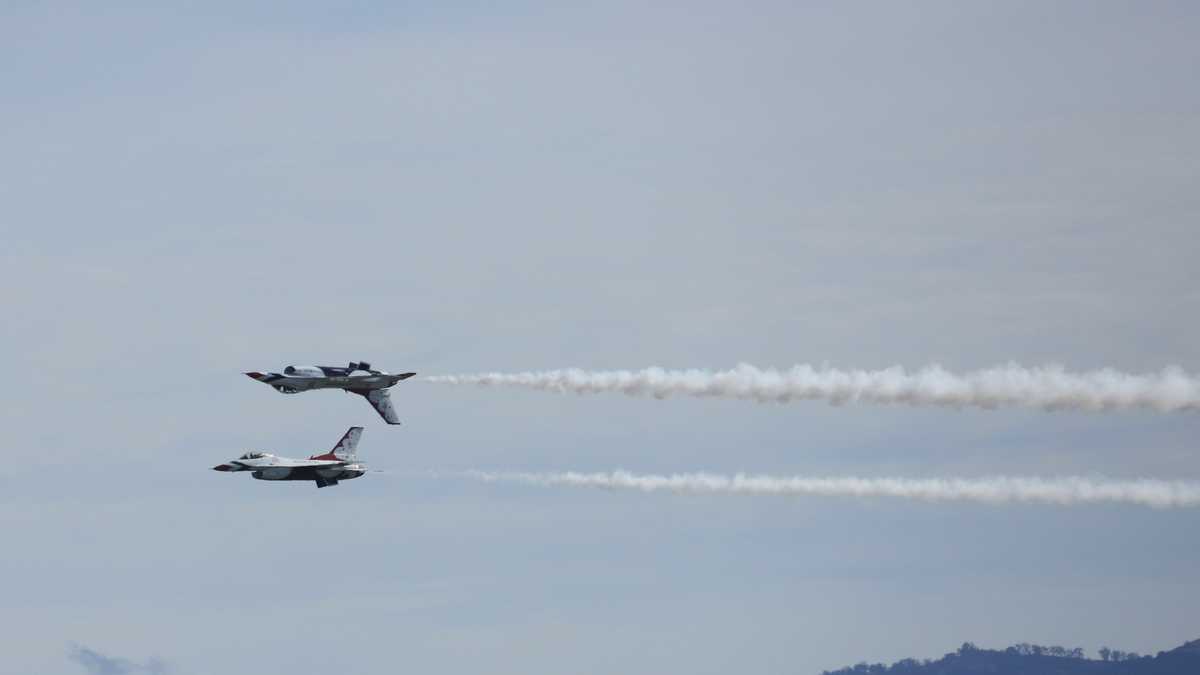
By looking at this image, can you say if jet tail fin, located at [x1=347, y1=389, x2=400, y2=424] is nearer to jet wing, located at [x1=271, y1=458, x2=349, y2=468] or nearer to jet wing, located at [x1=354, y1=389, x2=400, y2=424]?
jet wing, located at [x1=354, y1=389, x2=400, y2=424]

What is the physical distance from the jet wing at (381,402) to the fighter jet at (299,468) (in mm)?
16226

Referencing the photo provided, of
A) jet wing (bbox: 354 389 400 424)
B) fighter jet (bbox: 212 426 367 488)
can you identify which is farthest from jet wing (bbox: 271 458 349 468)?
jet wing (bbox: 354 389 400 424)

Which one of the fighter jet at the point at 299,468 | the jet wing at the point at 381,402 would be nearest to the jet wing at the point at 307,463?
the fighter jet at the point at 299,468

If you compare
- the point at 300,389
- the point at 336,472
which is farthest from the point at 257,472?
the point at 300,389

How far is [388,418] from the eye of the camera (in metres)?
157

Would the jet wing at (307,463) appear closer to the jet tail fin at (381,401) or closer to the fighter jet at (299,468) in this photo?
the fighter jet at (299,468)

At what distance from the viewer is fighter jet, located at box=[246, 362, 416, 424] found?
15450 centimetres

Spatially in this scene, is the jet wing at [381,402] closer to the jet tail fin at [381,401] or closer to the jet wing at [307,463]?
the jet tail fin at [381,401]

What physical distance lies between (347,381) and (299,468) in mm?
18725

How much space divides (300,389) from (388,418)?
293 inches

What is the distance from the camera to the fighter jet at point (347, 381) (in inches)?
6083

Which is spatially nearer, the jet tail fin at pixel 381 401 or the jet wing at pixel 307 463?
the jet tail fin at pixel 381 401

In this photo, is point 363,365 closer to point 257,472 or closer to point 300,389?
point 300,389

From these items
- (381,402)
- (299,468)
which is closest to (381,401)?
(381,402)
